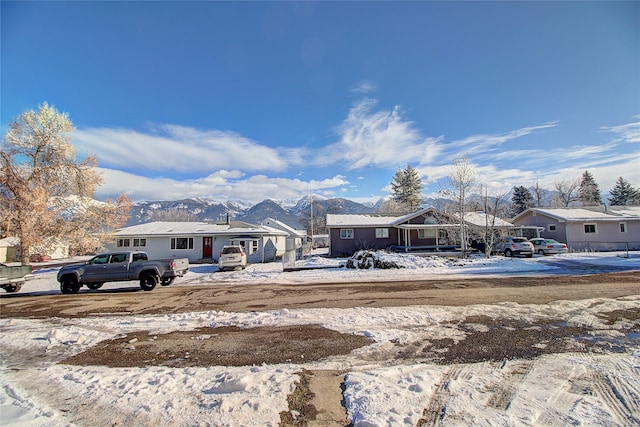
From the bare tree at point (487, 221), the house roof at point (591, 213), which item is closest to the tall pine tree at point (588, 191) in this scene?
the house roof at point (591, 213)

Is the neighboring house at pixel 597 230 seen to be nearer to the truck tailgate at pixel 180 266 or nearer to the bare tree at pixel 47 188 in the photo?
the truck tailgate at pixel 180 266

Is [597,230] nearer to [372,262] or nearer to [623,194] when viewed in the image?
[372,262]

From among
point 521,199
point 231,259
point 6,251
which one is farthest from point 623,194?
point 6,251

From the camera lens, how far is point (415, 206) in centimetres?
5634

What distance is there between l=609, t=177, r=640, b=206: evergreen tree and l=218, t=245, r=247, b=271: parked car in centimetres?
7396

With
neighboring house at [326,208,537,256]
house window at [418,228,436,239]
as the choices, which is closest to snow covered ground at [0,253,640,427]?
neighboring house at [326,208,537,256]

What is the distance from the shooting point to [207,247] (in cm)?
2878

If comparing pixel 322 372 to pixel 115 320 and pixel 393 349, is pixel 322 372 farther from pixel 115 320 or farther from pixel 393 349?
pixel 115 320

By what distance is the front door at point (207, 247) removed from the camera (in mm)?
28641

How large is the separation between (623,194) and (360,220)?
6215 cm

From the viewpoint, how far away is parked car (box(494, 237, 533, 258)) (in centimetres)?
2511

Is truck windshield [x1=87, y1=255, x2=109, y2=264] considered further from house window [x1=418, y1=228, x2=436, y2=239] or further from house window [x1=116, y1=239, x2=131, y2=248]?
house window [x1=418, y1=228, x2=436, y2=239]

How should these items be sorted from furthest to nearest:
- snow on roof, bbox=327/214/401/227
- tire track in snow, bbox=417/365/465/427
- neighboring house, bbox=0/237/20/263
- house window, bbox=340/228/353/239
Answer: neighboring house, bbox=0/237/20/263
house window, bbox=340/228/353/239
snow on roof, bbox=327/214/401/227
tire track in snow, bbox=417/365/465/427

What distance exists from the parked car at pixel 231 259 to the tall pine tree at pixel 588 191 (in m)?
65.6
